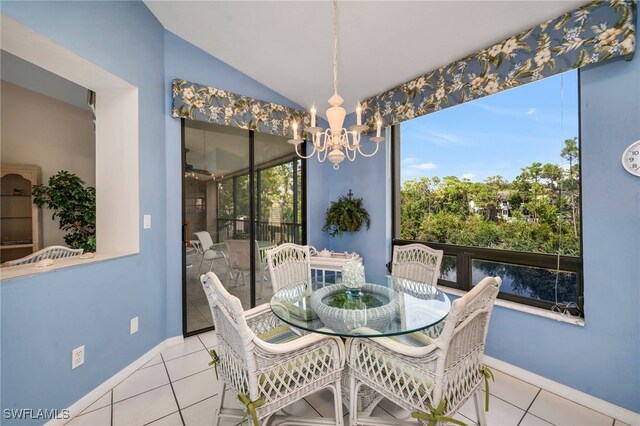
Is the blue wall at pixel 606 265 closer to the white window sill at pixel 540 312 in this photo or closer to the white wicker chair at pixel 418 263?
the white window sill at pixel 540 312

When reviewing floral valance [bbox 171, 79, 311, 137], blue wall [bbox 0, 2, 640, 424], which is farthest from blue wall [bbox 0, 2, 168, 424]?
floral valance [bbox 171, 79, 311, 137]

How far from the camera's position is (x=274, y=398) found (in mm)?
1281

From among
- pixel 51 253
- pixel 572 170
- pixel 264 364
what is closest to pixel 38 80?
pixel 51 253

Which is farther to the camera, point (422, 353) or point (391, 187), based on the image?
point (391, 187)

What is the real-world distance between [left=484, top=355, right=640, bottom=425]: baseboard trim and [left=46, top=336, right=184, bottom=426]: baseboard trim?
9.73 ft

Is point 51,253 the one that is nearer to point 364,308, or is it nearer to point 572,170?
point 364,308

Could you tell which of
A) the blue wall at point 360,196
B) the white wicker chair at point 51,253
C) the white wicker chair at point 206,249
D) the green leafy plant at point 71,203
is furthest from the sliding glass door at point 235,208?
the green leafy plant at point 71,203

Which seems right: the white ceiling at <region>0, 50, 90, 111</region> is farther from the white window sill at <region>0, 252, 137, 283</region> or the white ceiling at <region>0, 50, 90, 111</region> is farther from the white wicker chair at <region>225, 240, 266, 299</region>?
the white wicker chair at <region>225, 240, 266, 299</region>

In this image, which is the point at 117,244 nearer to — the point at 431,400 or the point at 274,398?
the point at 274,398

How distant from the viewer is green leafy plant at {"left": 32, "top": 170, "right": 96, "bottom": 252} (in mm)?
3031

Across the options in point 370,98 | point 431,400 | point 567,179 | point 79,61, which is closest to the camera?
point 431,400

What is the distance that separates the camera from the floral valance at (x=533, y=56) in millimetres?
1598

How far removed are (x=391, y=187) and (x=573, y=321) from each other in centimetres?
196

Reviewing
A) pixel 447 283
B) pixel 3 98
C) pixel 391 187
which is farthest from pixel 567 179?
pixel 3 98
